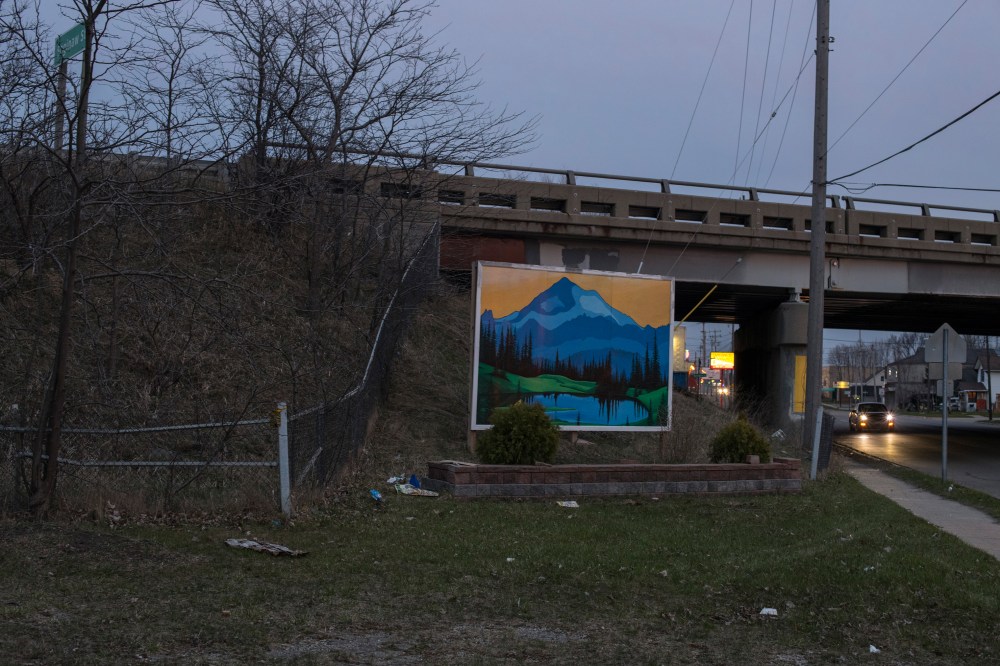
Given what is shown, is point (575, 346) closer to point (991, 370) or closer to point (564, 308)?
point (564, 308)

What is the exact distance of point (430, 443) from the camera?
15406mm

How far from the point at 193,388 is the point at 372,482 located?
3505mm

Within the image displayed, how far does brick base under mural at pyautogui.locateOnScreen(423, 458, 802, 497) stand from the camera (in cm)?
1198

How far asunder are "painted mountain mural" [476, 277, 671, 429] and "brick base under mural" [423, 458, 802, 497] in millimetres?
2354

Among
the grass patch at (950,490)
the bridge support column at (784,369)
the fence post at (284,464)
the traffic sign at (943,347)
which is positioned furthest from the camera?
the bridge support column at (784,369)

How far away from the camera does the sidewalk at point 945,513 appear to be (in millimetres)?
10789

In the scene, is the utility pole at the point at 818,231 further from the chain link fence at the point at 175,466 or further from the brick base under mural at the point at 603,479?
the chain link fence at the point at 175,466

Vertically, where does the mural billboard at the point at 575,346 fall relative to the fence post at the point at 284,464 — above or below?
above

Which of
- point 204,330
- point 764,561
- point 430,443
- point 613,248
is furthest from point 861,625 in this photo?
point 613,248

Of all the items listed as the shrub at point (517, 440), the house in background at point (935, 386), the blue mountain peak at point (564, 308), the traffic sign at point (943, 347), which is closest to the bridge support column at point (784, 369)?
the traffic sign at point (943, 347)

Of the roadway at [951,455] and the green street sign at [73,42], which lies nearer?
the green street sign at [73,42]

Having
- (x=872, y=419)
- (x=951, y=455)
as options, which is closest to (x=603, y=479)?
(x=951, y=455)

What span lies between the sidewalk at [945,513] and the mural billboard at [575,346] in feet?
13.2

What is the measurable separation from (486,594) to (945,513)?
Answer: 28.9 ft
